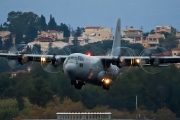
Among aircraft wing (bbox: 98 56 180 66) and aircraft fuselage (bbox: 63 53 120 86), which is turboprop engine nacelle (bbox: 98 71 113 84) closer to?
aircraft fuselage (bbox: 63 53 120 86)

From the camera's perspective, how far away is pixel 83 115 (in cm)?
9456

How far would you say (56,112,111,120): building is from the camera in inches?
3691

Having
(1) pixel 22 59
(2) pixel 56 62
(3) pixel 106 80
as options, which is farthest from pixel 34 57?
(3) pixel 106 80

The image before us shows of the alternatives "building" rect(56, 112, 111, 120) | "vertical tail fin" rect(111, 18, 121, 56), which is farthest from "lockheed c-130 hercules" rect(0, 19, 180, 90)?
"building" rect(56, 112, 111, 120)

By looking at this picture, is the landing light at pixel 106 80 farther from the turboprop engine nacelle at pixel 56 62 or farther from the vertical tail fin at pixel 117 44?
the vertical tail fin at pixel 117 44

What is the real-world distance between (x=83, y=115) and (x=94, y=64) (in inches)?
846

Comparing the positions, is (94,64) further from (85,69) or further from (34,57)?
(34,57)

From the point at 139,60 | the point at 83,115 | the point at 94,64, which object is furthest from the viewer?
the point at 83,115

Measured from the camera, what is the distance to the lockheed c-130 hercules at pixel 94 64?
71.9 metres

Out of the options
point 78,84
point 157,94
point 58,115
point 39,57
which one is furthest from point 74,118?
point 78,84

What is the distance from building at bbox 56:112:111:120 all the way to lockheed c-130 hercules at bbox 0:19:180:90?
13749mm

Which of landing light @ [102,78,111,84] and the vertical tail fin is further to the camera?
the vertical tail fin

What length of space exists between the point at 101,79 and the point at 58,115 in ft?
72.6

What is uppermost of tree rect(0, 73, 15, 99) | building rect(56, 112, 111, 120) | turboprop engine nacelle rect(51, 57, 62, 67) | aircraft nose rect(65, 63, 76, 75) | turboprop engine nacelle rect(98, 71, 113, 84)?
turboprop engine nacelle rect(51, 57, 62, 67)
